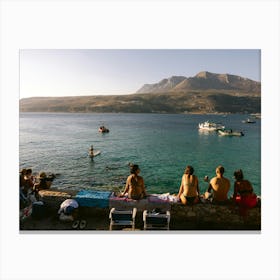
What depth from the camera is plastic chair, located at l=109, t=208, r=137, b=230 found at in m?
5.66

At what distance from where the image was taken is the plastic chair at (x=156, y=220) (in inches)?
221

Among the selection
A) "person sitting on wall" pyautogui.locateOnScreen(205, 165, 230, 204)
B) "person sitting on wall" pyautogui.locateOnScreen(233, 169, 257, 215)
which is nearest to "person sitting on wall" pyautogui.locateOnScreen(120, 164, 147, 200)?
"person sitting on wall" pyautogui.locateOnScreen(205, 165, 230, 204)

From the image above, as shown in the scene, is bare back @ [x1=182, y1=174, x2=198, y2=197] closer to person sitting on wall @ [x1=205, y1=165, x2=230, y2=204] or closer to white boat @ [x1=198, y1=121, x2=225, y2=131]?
person sitting on wall @ [x1=205, y1=165, x2=230, y2=204]

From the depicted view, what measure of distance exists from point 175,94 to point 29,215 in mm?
61011

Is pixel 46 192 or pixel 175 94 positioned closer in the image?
pixel 46 192

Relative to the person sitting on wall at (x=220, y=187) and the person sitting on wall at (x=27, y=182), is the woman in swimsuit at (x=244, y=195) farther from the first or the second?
the person sitting on wall at (x=27, y=182)

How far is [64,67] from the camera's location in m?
9.99

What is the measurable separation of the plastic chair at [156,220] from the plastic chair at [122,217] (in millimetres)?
276

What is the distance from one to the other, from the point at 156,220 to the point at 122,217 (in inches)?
28.4

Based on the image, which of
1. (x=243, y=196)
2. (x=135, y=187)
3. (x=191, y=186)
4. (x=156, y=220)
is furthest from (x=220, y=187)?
(x=135, y=187)

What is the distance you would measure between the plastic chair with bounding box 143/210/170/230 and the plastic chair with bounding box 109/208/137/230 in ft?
0.90

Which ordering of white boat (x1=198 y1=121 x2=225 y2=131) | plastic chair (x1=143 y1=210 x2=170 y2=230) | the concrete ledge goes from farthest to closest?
white boat (x1=198 y1=121 x2=225 y2=131) < the concrete ledge < plastic chair (x1=143 y1=210 x2=170 y2=230)
